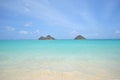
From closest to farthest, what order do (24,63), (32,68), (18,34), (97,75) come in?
(97,75), (32,68), (24,63), (18,34)

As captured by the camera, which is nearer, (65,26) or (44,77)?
(44,77)

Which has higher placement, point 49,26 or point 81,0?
point 81,0

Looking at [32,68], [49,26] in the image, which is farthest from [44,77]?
[49,26]

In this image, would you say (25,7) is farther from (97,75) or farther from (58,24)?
(97,75)

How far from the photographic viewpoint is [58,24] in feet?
11.6

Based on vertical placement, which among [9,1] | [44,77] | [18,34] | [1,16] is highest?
[9,1]

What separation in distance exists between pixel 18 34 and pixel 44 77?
1.15 m

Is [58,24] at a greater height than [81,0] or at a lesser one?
lesser

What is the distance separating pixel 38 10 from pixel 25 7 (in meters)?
0.23

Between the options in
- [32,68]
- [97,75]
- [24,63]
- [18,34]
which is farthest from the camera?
[18,34]

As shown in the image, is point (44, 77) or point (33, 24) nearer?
point (44, 77)

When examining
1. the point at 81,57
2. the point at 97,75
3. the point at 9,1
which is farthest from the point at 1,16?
the point at 97,75

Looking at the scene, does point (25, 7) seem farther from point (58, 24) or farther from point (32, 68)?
point (32, 68)

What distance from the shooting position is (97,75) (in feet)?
9.25
